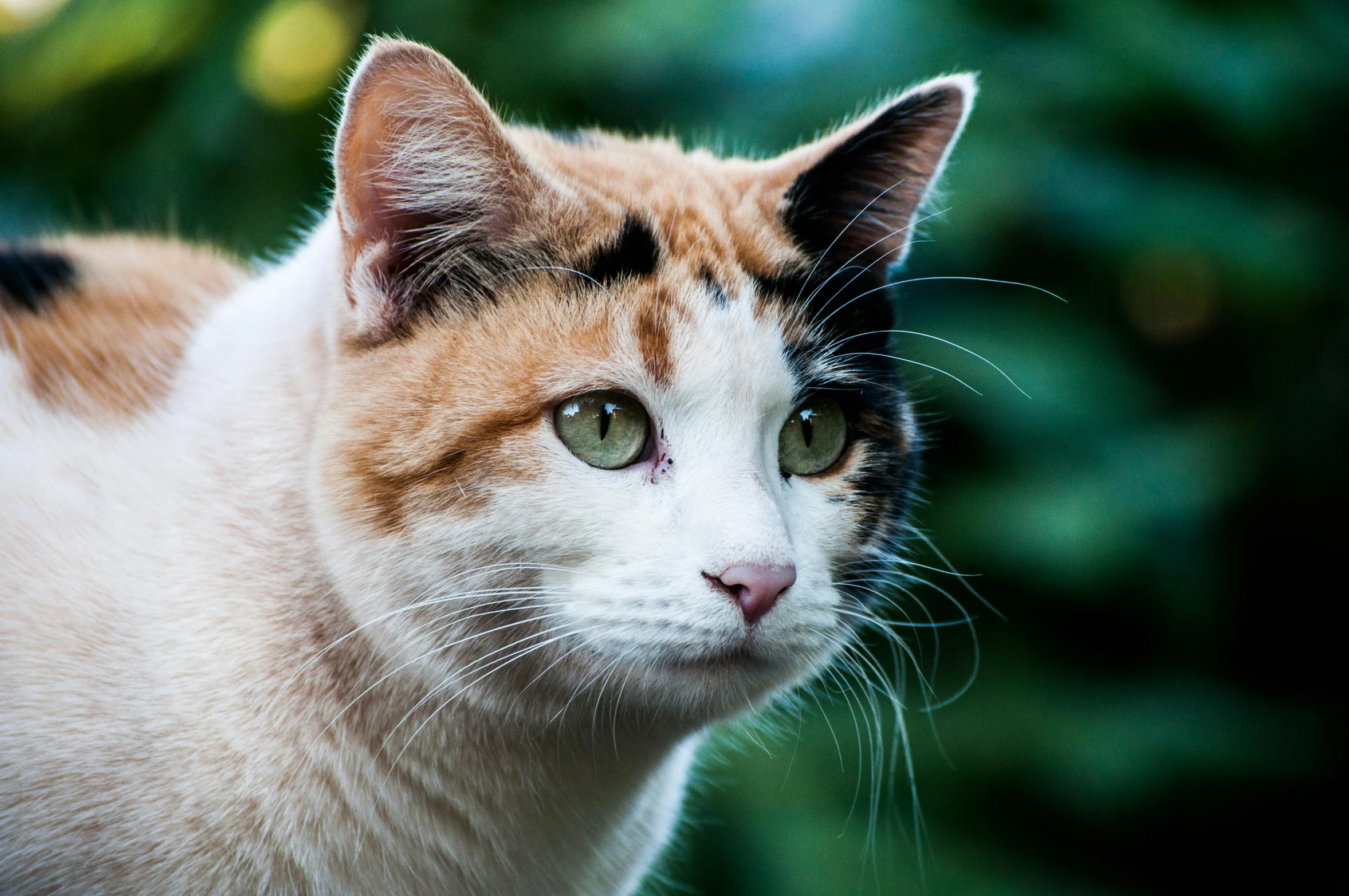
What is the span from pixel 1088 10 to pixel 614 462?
1.56m

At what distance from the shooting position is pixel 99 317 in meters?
1.58

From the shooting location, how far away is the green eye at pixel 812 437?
1387 millimetres

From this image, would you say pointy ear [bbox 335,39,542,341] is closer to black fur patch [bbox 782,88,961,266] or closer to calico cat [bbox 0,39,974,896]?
calico cat [bbox 0,39,974,896]

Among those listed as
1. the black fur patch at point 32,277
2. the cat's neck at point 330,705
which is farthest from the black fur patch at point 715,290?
the black fur patch at point 32,277

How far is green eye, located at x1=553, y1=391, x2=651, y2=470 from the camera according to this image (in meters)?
1.24

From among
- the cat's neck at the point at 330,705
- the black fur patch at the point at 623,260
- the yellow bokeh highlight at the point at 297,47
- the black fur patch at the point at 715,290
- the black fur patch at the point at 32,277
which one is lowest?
the cat's neck at the point at 330,705

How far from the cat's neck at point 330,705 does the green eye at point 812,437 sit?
39 cm

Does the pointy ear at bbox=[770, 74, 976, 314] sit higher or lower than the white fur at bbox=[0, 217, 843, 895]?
higher

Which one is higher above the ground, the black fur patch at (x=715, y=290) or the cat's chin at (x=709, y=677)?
the black fur patch at (x=715, y=290)

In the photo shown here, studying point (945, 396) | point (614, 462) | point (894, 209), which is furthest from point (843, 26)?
point (614, 462)

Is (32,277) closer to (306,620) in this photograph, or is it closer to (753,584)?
(306,620)

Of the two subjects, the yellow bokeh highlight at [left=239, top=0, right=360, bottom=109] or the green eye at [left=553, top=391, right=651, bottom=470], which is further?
the yellow bokeh highlight at [left=239, top=0, right=360, bottom=109]

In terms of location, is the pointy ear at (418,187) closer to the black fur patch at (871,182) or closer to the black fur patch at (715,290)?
the black fur patch at (715,290)

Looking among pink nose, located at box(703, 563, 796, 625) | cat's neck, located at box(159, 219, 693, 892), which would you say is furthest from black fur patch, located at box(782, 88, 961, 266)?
cat's neck, located at box(159, 219, 693, 892)
